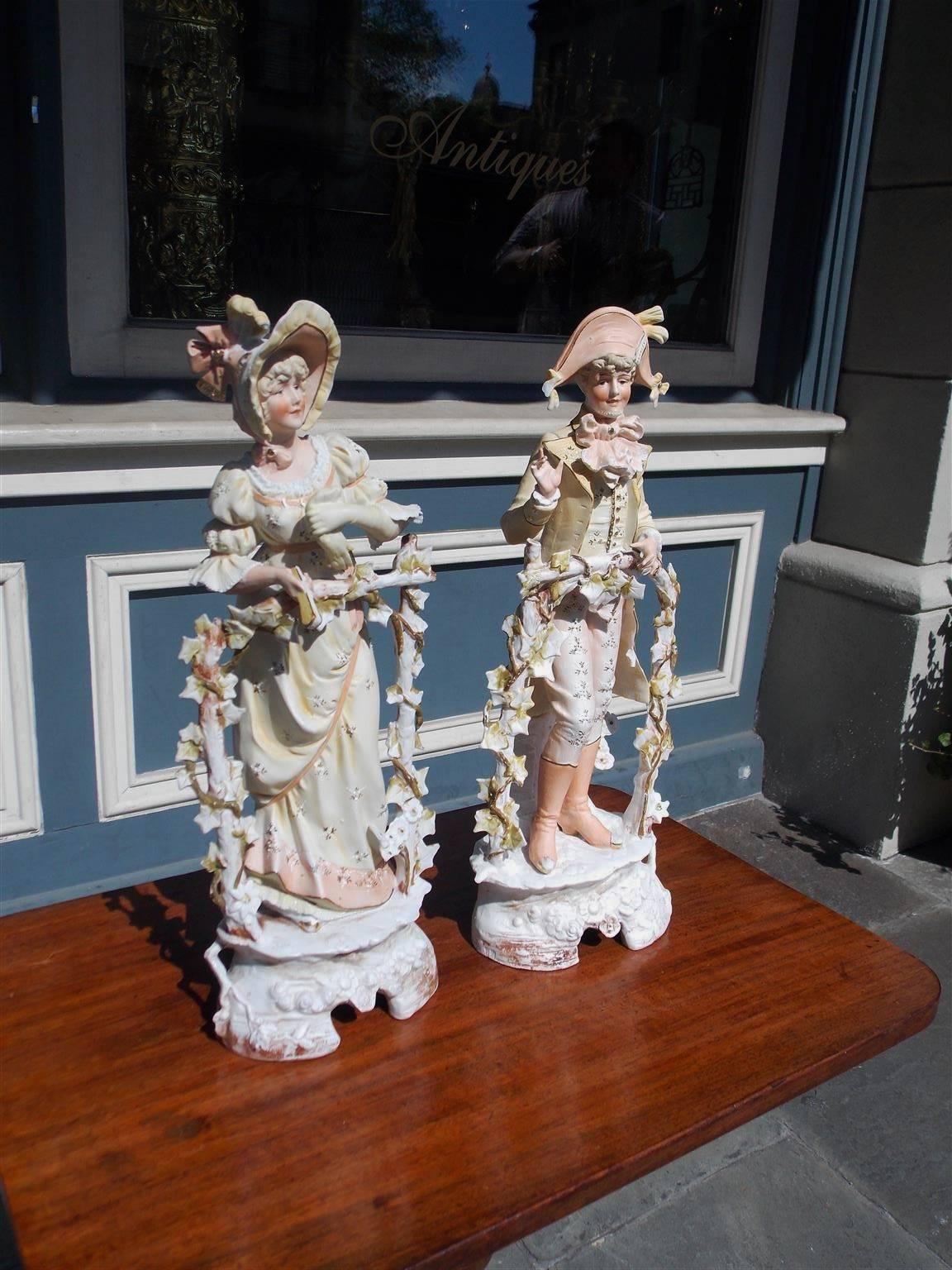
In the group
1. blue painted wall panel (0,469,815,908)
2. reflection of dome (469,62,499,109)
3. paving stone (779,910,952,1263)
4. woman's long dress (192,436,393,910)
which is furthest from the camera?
reflection of dome (469,62,499,109)

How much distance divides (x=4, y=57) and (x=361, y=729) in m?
1.58

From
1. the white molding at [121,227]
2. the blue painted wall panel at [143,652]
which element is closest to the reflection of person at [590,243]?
the white molding at [121,227]

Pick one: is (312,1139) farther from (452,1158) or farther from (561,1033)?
(561,1033)

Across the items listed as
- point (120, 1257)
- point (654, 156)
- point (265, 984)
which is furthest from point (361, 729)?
point (654, 156)

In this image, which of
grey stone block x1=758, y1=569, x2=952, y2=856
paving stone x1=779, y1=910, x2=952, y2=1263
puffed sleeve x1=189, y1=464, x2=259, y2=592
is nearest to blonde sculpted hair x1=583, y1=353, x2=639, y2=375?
puffed sleeve x1=189, y1=464, x2=259, y2=592

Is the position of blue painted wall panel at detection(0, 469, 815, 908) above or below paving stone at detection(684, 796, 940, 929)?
above

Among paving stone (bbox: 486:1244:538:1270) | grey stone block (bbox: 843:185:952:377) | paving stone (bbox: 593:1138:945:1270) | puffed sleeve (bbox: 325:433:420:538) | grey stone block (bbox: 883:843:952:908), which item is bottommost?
paving stone (bbox: 486:1244:538:1270)

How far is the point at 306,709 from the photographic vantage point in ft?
5.04

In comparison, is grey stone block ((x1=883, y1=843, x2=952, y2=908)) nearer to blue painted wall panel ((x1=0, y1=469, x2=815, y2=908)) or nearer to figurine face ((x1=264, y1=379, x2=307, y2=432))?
blue painted wall panel ((x1=0, y1=469, x2=815, y2=908))

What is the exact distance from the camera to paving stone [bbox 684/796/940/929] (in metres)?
3.04

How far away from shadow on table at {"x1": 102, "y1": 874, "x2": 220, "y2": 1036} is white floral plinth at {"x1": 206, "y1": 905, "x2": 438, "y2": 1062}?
11 cm

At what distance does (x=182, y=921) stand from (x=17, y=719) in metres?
0.65

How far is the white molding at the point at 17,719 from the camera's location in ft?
7.20

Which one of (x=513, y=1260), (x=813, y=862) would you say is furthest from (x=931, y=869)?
(x=513, y=1260)
